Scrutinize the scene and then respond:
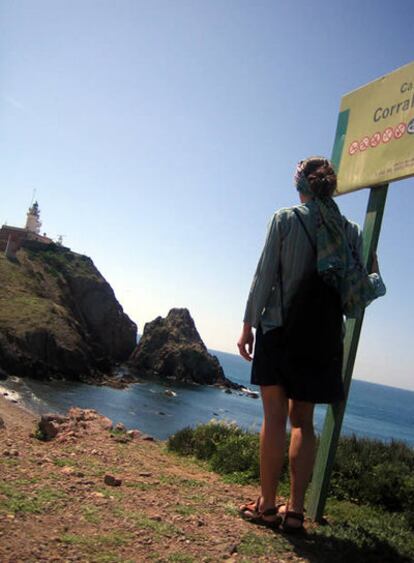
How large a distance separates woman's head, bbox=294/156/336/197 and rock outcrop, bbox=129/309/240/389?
3401 inches

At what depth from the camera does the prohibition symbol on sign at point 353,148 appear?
4641 millimetres

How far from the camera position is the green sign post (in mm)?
4090

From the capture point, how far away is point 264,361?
11.3 ft

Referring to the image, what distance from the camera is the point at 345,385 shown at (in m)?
4.08

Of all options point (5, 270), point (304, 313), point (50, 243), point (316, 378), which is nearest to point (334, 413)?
point (316, 378)

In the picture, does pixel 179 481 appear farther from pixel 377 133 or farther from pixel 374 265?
pixel 377 133

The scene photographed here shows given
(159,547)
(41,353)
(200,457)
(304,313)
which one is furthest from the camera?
(41,353)

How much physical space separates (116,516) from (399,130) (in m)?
3.69

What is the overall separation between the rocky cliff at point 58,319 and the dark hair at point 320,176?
5243cm

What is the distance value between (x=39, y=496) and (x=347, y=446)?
4509mm

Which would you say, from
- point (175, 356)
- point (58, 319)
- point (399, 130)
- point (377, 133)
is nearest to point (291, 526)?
point (399, 130)

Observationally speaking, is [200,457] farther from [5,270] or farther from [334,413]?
[5,270]

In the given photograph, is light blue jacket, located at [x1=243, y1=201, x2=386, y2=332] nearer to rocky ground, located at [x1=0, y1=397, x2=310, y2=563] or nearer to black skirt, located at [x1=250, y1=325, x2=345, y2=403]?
black skirt, located at [x1=250, y1=325, x2=345, y2=403]

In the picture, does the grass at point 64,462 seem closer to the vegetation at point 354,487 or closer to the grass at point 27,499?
the grass at point 27,499
